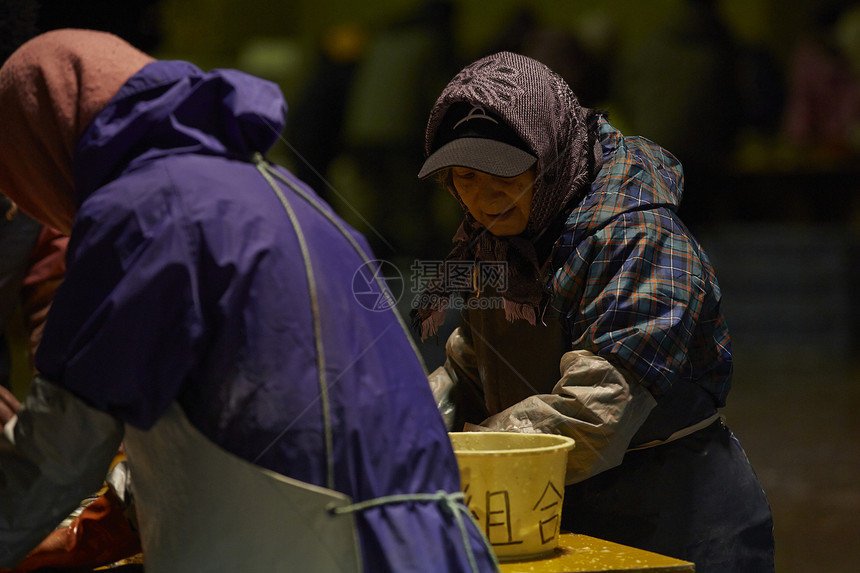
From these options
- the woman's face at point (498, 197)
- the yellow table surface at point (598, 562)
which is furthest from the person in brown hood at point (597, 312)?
the yellow table surface at point (598, 562)

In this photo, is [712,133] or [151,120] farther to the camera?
[712,133]

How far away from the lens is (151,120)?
1.33m

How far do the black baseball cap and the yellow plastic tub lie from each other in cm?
55

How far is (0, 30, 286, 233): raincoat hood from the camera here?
133 centimetres

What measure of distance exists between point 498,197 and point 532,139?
13 cm

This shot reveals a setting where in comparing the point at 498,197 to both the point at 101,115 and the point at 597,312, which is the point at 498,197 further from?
the point at 101,115

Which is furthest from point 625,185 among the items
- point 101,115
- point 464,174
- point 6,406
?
point 6,406

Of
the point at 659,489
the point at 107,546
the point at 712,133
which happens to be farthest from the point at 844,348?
the point at 107,546

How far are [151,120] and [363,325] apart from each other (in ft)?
1.15

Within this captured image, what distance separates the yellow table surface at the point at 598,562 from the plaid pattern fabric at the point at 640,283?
0.29 meters

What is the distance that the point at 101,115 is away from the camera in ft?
4.42

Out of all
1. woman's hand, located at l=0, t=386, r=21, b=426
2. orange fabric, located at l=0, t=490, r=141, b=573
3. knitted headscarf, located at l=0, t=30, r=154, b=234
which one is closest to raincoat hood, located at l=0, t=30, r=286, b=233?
knitted headscarf, located at l=0, t=30, r=154, b=234

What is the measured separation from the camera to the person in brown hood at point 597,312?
72.4 inches

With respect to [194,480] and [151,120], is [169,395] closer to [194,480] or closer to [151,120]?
[194,480]
